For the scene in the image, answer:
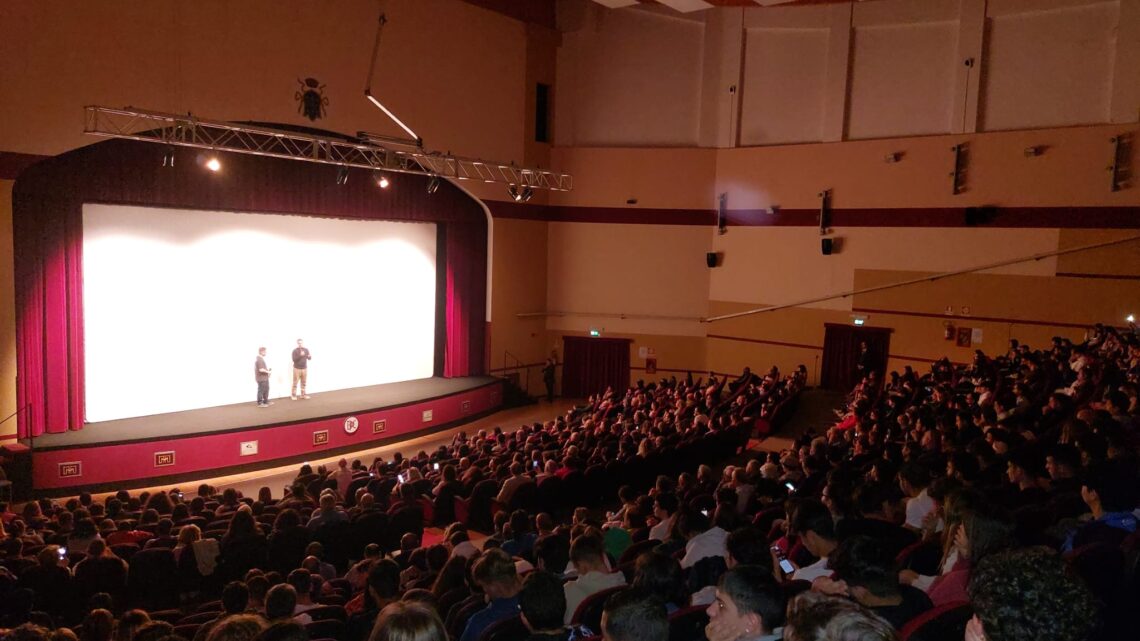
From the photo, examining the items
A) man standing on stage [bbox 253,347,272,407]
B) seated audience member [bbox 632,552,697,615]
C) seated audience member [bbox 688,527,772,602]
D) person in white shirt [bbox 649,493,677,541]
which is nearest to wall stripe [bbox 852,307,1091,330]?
person in white shirt [bbox 649,493,677,541]

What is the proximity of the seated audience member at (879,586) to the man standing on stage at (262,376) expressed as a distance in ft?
41.1

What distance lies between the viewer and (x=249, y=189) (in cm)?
1319

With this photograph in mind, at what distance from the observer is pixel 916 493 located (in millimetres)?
5496

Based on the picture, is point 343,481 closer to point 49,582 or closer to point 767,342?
point 49,582

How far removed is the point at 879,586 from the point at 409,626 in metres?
1.84

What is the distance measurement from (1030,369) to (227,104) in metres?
13.2

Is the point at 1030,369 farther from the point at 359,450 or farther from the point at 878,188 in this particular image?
the point at 359,450

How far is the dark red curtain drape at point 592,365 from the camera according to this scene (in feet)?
62.3

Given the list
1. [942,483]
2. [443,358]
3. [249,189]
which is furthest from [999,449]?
[443,358]

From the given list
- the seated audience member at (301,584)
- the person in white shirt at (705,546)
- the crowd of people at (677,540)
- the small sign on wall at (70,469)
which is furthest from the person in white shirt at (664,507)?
the small sign on wall at (70,469)

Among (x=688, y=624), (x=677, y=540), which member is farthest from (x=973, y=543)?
(x=677, y=540)

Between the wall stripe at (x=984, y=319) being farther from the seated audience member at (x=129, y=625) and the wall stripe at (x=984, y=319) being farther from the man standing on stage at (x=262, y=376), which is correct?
the seated audience member at (x=129, y=625)

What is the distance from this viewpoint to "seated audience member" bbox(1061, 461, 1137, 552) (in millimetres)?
3973

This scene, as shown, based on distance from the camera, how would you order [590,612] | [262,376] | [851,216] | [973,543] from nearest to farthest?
[973,543]
[590,612]
[262,376]
[851,216]
